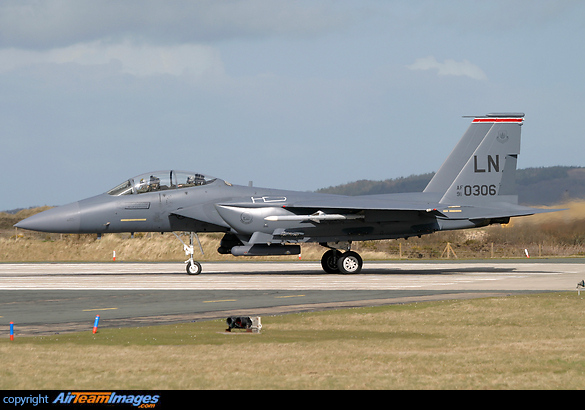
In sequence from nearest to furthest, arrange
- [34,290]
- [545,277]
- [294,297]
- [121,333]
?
[121,333] → [294,297] → [34,290] → [545,277]

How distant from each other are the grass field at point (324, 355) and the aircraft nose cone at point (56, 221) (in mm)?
14710

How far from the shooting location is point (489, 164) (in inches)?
1071

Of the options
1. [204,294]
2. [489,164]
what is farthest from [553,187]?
[204,294]

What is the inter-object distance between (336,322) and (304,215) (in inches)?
546

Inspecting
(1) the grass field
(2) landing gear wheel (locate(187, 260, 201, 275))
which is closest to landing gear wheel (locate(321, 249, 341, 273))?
(2) landing gear wheel (locate(187, 260, 201, 275))

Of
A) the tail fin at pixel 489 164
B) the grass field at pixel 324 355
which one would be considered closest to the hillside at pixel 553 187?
the tail fin at pixel 489 164

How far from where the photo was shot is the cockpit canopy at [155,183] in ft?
84.5

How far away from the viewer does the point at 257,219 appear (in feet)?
84.3

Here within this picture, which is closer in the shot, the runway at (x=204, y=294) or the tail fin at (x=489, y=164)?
the runway at (x=204, y=294)

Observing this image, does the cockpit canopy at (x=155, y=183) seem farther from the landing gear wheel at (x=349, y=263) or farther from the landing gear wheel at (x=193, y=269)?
the landing gear wheel at (x=349, y=263)

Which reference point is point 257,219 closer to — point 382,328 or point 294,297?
point 294,297

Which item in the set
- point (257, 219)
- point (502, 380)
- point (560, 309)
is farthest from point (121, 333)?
point (257, 219)

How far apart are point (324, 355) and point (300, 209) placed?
57.2 feet
